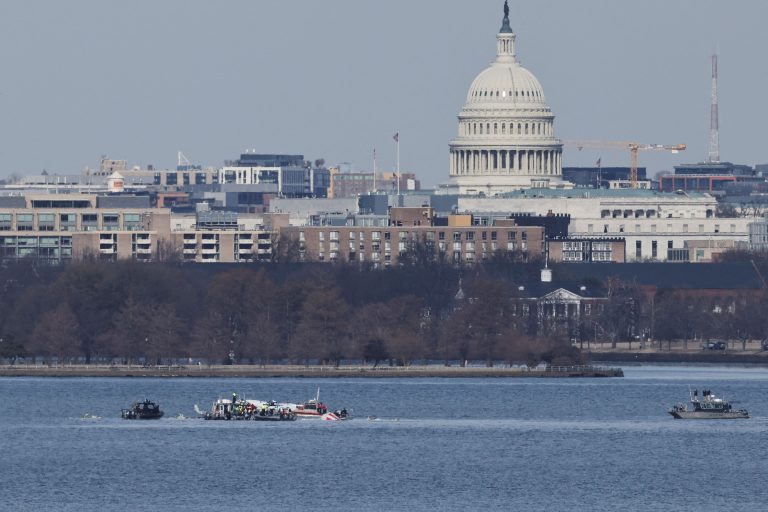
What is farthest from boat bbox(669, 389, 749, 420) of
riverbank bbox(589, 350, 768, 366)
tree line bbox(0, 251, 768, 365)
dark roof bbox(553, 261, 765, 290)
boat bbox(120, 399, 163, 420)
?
dark roof bbox(553, 261, 765, 290)

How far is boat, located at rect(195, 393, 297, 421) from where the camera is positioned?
115m

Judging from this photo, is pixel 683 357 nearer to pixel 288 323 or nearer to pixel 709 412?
pixel 288 323

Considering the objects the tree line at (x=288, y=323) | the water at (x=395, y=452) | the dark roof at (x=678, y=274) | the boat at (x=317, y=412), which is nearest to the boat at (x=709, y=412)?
the water at (x=395, y=452)

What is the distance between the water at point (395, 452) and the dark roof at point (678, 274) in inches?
1860

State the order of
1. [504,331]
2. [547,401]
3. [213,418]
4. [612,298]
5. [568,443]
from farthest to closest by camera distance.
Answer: [612,298] → [504,331] → [547,401] → [213,418] → [568,443]

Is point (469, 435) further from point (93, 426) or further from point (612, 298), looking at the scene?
point (612, 298)

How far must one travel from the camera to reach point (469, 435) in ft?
357

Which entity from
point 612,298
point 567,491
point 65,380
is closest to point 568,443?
point 567,491

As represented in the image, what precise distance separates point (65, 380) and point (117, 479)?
38.0 meters

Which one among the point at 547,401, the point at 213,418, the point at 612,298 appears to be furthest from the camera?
the point at 612,298

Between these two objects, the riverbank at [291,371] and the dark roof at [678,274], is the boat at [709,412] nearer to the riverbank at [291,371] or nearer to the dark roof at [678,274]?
the riverbank at [291,371]

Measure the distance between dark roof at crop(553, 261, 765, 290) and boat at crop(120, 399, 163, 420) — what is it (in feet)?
206

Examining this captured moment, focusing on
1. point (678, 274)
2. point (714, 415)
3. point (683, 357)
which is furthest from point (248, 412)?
point (678, 274)

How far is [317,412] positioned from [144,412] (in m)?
5.21
